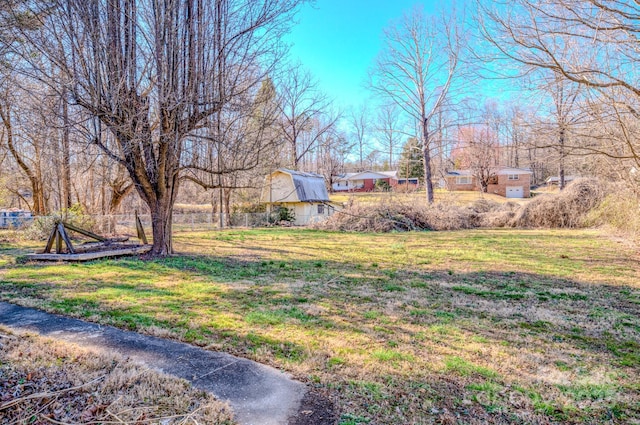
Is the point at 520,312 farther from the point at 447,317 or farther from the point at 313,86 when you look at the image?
the point at 313,86

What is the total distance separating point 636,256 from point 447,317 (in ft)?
25.6

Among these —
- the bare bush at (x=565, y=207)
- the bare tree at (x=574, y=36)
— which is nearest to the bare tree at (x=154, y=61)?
the bare tree at (x=574, y=36)

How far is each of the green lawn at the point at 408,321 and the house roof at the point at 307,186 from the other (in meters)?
14.0

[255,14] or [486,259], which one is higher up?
[255,14]

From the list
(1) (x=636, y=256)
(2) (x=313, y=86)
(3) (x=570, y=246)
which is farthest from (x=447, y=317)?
(2) (x=313, y=86)

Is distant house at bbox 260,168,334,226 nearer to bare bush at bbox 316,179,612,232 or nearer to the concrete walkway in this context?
bare bush at bbox 316,179,612,232

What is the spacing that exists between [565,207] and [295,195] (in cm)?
1444

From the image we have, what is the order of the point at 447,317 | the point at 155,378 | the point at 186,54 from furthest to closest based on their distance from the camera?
the point at 186,54 < the point at 447,317 < the point at 155,378

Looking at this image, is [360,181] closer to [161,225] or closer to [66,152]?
[161,225]

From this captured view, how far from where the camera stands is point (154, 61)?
7.20 m

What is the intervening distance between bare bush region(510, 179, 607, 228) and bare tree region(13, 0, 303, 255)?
1560cm

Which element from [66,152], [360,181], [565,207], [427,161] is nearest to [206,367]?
[66,152]

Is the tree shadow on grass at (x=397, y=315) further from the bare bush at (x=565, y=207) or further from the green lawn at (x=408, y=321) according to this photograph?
the bare bush at (x=565, y=207)

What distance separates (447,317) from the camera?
4.30 m
